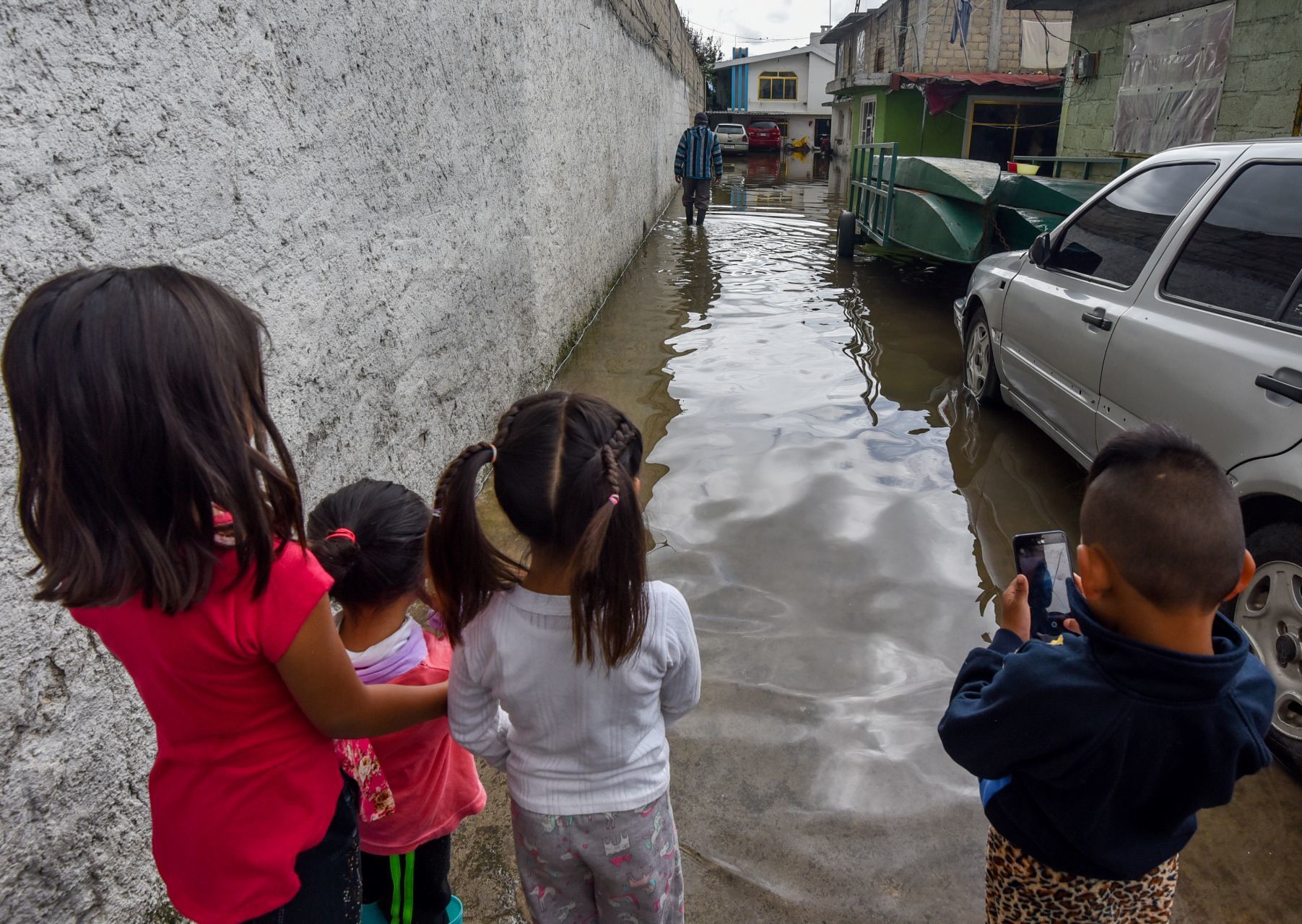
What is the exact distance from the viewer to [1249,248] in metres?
2.85

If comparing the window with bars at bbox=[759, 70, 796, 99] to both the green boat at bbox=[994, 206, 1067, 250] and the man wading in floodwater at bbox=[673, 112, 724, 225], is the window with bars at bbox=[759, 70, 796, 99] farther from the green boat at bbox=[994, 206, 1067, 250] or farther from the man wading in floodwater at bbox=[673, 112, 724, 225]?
the green boat at bbox=[994, 206, 1067, 250]

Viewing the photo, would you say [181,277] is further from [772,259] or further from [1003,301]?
[772,259]

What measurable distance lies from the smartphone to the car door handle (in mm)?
1284

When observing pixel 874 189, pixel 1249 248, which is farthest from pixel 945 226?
pixel 1249 248

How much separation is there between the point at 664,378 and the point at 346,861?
16.4 feet

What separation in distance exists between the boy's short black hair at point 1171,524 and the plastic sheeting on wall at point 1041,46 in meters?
24.7

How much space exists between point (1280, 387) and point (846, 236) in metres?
8.65

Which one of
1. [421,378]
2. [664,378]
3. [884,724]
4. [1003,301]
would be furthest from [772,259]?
[884,724]

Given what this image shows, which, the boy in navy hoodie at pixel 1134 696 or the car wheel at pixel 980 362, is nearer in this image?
the boy in navy hoodie at pixel 1134 696

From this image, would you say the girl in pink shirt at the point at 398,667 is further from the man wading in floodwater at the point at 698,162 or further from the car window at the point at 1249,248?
the man wading in floodwater at the point at 698,162

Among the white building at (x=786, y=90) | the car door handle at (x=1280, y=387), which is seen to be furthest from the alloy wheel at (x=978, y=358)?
the white building at (x=786, y=90)

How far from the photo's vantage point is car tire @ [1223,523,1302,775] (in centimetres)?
237

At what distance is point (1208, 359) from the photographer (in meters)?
2.75

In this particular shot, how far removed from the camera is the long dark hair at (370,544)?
4.69 feet
